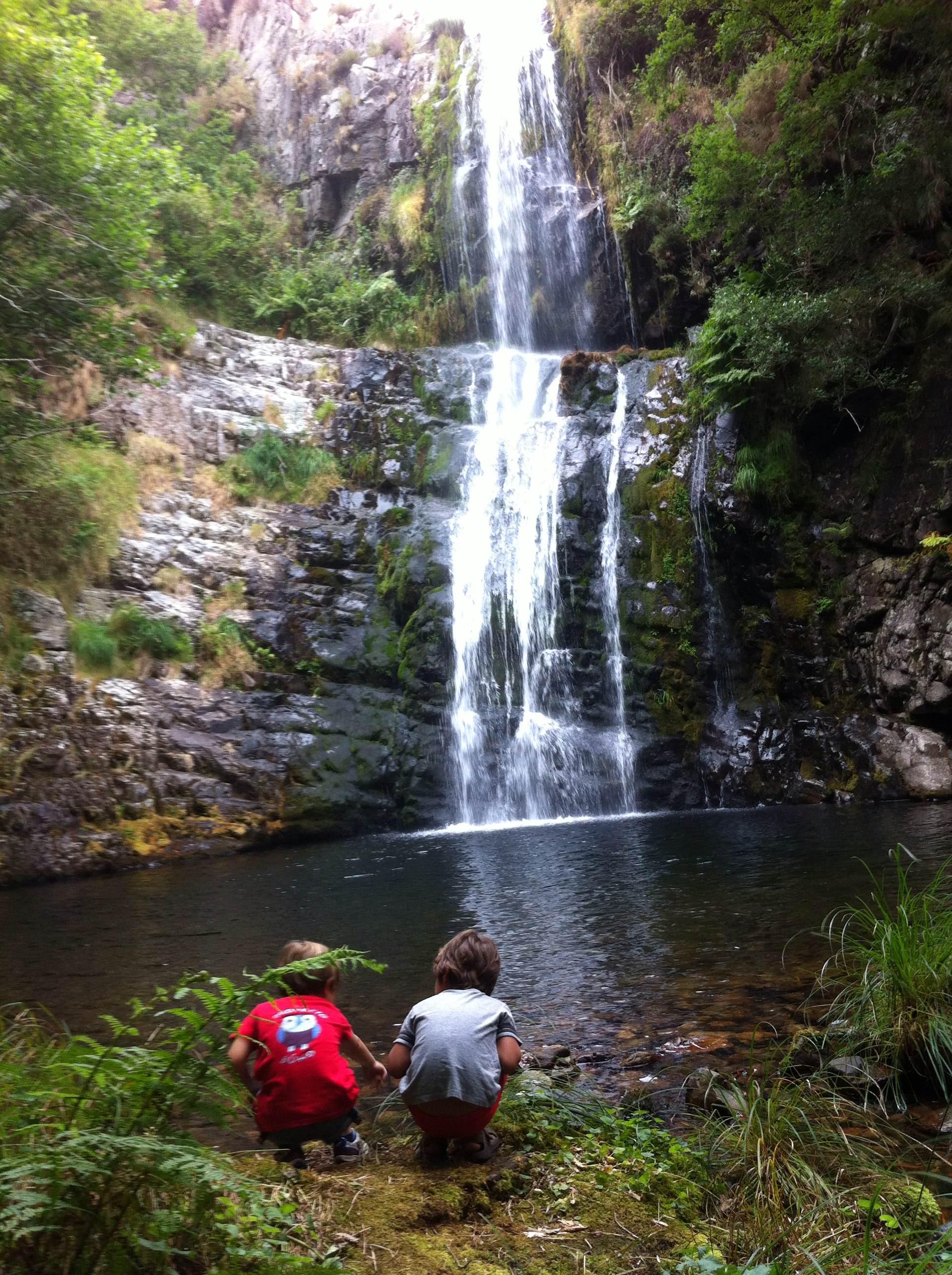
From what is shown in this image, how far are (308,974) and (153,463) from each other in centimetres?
1520

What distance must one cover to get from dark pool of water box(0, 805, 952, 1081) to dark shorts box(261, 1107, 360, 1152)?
5.35 feet

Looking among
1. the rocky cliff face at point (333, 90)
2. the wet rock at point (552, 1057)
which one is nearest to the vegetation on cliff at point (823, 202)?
the wet rock at point (552, 1057)

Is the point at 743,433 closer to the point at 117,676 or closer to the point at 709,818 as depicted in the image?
the point at 709,818

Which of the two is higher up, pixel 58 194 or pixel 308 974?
pixel 58 194

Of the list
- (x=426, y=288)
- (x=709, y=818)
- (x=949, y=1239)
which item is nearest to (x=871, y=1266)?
(x=949, y=1239)

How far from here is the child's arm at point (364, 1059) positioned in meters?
2.76

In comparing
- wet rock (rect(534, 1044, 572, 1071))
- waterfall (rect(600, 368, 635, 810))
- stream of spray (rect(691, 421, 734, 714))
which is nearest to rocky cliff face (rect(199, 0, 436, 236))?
waterfall (rect(600, 368, 635, 810))

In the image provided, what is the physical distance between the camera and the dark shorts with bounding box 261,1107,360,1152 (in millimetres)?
2607

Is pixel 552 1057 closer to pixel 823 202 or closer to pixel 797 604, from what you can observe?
pixel 797 604

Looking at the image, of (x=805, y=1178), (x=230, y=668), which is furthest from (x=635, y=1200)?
(x=230, y=668)

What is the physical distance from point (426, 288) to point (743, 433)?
1139 centimetres

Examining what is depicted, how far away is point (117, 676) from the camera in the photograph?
42.9ft

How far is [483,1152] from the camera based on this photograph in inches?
100

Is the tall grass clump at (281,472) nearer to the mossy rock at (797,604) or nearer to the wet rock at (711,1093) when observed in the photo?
the mossy rock at (797,604)
